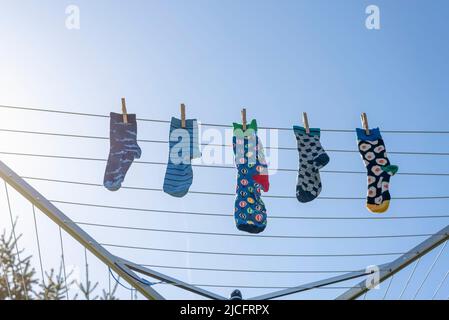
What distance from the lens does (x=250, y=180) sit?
223 inches

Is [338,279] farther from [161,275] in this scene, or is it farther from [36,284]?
[36,284]

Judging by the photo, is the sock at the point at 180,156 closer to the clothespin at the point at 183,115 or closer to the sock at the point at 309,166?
the clothespin at the point at 183,115

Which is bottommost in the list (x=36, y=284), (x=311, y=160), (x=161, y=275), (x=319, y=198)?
(x=36, y=284)

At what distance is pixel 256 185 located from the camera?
5.66 m

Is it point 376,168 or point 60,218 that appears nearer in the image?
point 60,218

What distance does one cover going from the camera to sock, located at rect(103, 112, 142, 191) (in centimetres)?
548

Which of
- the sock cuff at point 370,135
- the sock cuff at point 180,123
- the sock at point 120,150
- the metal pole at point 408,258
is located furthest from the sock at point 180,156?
the metal pole at point 408,258

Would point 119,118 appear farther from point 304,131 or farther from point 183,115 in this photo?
point 304,131

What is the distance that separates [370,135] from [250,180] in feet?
4.32

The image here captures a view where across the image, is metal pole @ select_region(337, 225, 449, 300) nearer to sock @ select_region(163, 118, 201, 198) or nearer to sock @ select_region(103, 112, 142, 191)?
sock @ select_region(163, 118, 201, 198)

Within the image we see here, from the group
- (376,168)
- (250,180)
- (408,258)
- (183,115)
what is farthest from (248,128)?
(408,258)
